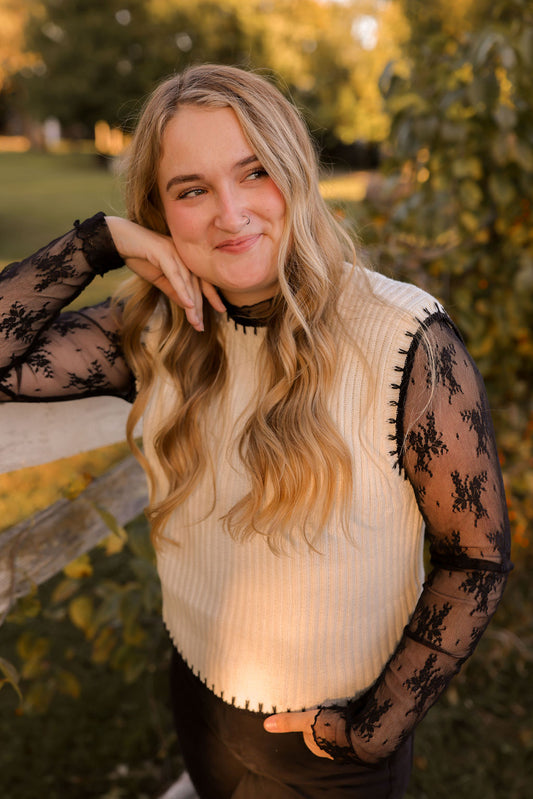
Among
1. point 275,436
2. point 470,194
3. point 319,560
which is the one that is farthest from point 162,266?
point 470,194

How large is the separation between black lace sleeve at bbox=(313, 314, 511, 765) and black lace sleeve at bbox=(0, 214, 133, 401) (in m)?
0.75

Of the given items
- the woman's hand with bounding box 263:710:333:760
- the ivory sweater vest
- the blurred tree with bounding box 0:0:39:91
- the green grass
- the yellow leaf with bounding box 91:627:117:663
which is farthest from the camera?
the blurred tree with bounding box 0:0:39:91

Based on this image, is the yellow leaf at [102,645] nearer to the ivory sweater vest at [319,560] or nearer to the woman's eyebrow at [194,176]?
the ivory sweater vest at [319,560]

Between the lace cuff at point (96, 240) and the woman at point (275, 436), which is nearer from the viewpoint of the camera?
the woman at point (275, 436)

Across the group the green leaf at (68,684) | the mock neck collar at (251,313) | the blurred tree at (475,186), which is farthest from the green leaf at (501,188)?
the green leaf at (68,684)

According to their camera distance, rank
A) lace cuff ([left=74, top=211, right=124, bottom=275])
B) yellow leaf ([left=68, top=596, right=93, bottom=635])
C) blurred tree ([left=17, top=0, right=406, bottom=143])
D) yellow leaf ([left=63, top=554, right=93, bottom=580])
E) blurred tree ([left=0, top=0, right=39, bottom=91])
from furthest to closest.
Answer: blurred tree ([left=0, top=0, right=39, bottom=91]) < blurred tree ([left=17, top=0, right=406, bottom=143]) < yellow leaf ([left=68, top=596, right=93, bottom=635]) < yellow leaf ([left=63, top=554, right=93, bottom=580]) < lace cuff ([left=74, top=211, right=124, bottom=275])

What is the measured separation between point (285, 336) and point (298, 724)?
83 centimetres

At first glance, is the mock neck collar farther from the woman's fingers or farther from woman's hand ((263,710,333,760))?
woman's hand ((263,710,333,760))

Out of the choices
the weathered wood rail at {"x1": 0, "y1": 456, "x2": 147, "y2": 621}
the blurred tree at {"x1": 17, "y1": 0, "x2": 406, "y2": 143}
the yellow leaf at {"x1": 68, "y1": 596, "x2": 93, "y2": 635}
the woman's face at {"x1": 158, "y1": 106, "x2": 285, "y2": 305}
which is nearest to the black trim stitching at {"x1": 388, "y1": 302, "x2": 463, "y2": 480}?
the woman's face at {"x1": 158, "y1": 106, "x2": 285, "y2": 305}

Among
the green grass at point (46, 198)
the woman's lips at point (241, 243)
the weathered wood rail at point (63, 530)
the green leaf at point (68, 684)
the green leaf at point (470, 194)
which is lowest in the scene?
the green grass at point (46, 198)

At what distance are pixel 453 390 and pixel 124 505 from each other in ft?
3.51

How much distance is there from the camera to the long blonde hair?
127 centimetres

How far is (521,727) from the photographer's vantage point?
2.65m

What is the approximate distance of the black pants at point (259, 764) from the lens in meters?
1.41
